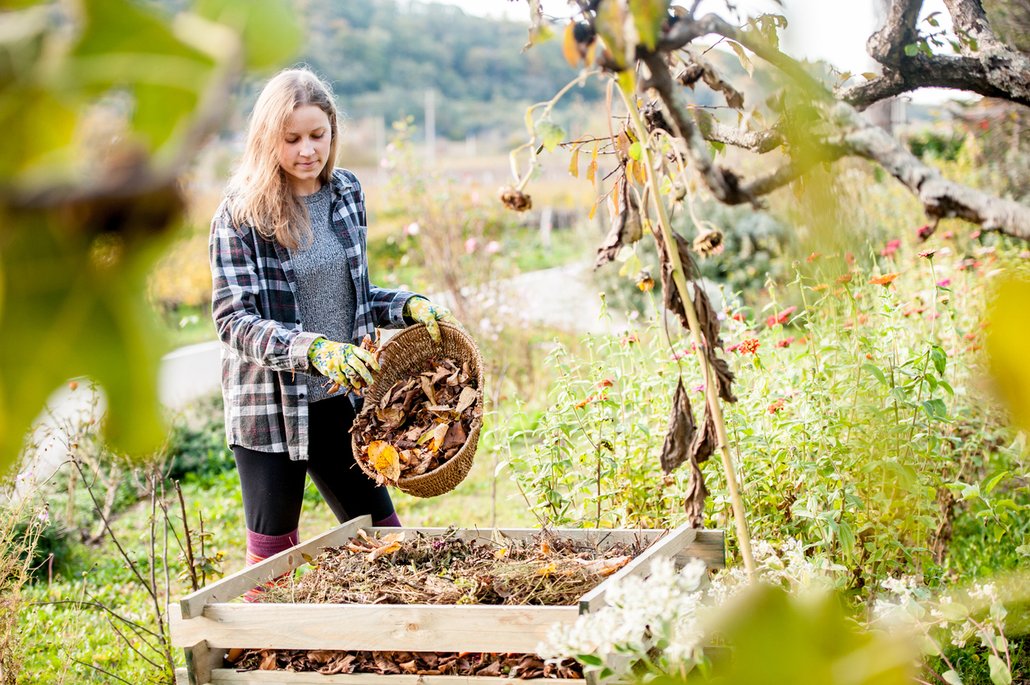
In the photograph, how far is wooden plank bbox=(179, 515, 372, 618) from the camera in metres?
1.98

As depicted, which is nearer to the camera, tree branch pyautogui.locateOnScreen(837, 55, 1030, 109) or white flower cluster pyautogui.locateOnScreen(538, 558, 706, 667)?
white flower cluster pyautogui.locateOnScreen(538, 558, 706, 667)

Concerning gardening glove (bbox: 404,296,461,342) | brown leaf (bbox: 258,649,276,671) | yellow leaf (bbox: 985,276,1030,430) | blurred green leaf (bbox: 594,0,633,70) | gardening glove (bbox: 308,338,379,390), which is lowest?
brown leaf (bbox: 258,649,276,671)

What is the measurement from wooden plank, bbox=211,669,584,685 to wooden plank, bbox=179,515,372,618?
0.50 feet

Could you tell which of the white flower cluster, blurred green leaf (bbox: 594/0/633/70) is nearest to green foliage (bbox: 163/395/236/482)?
the white flower cluster

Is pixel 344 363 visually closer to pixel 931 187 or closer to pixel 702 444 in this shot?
pixel 702 444

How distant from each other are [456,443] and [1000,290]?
6.97 feet

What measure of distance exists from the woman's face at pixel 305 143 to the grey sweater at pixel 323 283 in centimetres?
12

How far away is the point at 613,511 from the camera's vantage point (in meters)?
2.77

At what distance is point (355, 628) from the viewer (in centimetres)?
187

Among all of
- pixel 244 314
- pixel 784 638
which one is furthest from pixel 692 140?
pixel 244 314

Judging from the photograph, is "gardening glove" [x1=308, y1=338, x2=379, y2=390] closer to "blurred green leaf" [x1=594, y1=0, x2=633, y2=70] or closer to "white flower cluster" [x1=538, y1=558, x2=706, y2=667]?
"white flower cluster" [x1=538, y1=558, x2=706, y2=667]

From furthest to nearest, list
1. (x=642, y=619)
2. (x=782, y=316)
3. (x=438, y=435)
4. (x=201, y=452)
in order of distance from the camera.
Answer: (x=201, y=452) → (x=782, y=316) → (x=438, y=435) → (x=642, y=619)

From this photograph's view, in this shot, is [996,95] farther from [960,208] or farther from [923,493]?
[923,493]

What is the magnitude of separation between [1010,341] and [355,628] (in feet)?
5.84
